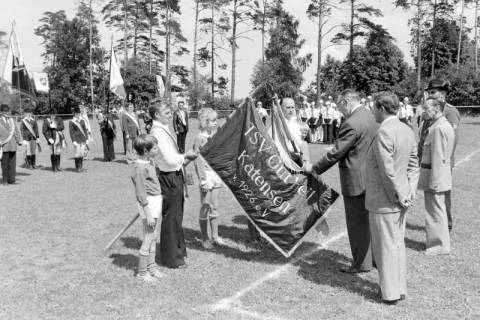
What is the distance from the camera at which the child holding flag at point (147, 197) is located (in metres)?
5.56

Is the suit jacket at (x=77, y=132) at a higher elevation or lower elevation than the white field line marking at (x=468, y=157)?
higher

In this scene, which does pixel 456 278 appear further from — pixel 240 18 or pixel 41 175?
pixel 240 18

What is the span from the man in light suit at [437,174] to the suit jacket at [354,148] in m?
1.27

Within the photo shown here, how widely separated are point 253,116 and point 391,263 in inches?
101

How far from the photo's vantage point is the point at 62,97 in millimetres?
56594

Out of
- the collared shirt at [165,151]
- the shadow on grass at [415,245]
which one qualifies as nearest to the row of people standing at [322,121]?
the shadow on grass at [415,245]

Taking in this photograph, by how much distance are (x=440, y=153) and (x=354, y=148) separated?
154cm

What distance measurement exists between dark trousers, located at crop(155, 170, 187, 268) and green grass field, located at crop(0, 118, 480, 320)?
7.1 inches

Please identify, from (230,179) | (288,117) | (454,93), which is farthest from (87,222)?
(454,93)

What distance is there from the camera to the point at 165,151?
235 inches

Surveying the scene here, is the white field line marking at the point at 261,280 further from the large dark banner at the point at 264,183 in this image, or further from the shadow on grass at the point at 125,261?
the shadow on grass at the point at 125,261

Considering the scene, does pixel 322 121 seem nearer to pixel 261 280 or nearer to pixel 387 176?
pixel 261 280

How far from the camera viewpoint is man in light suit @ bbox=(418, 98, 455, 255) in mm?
6605

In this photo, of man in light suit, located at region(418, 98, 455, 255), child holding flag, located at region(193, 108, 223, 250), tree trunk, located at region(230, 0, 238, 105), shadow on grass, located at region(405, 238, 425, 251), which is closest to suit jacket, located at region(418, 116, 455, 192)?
man in light suit, located at region(418, 98, 455, 255)
